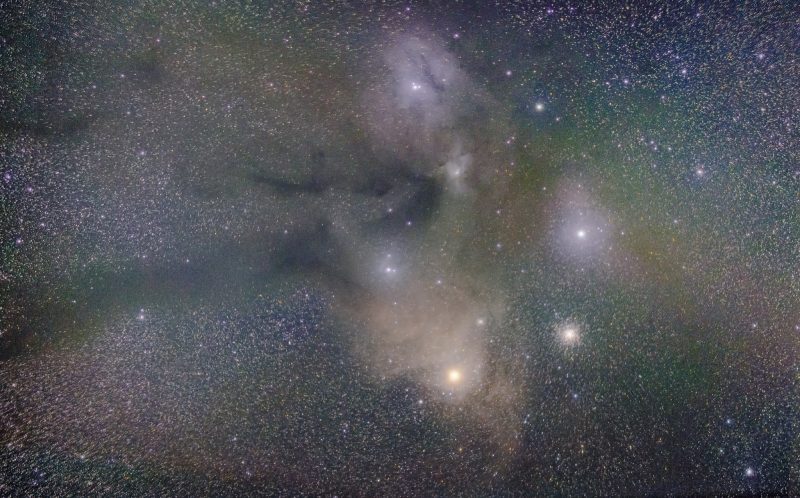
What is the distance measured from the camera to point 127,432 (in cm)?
85

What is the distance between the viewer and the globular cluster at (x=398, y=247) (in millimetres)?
821

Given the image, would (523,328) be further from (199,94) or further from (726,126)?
(199,94)

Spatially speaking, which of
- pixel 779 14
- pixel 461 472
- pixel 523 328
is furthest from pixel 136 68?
pixel 779 14

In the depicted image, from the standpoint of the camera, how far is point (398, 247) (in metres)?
0.90

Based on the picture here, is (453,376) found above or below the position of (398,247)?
below

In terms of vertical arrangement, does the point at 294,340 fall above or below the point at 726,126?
below

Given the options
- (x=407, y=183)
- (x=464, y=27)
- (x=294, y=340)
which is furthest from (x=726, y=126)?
(x=294, y=340)

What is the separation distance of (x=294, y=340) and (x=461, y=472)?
521 millimetres

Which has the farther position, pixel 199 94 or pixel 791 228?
pixel 791 228

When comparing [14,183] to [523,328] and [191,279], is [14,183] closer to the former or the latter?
[191,279]

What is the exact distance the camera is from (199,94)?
2.72ft

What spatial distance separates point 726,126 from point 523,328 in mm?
736

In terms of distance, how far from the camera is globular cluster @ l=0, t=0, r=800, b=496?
821mm

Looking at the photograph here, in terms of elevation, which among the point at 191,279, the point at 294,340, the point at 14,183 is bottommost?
the point at 294,340
